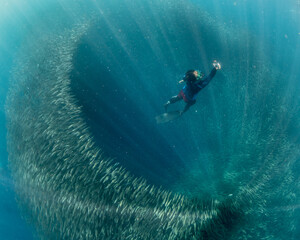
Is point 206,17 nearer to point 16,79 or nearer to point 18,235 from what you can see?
point 16,79

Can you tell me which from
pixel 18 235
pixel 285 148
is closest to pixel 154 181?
pixel 285 148

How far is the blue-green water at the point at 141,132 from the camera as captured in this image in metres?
4.34

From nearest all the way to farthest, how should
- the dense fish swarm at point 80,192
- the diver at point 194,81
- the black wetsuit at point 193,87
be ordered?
the dense fish swarm at point 80,192 → the diver at point 194,81 → the black wetsuit at point 193,87

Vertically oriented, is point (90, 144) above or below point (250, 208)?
above

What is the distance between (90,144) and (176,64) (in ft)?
20.1

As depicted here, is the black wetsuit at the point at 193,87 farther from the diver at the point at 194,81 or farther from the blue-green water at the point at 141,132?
the blue-green water at the point at 141,132

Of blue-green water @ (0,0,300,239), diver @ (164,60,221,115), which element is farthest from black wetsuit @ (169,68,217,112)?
blue-green water @ (0,0,300,239)

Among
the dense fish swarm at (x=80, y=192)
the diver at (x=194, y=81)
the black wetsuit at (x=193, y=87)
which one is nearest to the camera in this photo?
the dense fish swarm at (x=80, y=192)

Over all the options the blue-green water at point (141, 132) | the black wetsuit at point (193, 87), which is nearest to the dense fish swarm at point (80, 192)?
the blue-green water at point (141, 132)

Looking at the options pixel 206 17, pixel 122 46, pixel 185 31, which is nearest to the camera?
pixel 122 46

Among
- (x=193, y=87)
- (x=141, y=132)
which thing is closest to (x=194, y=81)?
(x=193, y=87)

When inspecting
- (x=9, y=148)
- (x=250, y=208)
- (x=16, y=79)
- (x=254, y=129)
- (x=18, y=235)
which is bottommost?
(x=18, y=235)

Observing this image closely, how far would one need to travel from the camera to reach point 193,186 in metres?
5.28

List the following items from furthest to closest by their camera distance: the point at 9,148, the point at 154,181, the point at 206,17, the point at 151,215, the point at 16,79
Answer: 1. the point at 206,17
2. the point at 16,79
3. the point at 9,148
4. the point at 154,181
5. the point at 151,215
